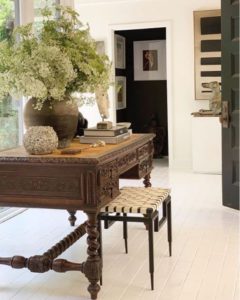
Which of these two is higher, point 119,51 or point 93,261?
Answer: point 119,51

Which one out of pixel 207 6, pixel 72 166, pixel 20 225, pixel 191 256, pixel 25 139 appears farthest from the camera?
pixel 207 6

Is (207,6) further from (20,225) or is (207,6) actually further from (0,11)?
(20,225)

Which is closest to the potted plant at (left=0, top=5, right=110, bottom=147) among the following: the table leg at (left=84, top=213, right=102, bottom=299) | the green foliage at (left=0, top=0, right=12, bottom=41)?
the table leg at (left=84, top=213, right=102, bottom=299)

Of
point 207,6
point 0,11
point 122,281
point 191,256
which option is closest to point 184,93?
point 207,6

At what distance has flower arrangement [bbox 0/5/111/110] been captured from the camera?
2.81 metres

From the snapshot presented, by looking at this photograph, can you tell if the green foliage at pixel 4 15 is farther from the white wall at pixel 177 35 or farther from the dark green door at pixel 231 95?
the white wall at pixel 177 35

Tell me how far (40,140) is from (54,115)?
26 centimetres

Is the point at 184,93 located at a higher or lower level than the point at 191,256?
higher

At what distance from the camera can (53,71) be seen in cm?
284

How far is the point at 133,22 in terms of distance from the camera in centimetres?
756

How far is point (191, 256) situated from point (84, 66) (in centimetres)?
159

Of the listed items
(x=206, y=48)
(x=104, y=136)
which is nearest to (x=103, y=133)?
(x=104, y=136)

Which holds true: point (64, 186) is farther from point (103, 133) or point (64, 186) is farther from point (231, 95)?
point (231, 95)

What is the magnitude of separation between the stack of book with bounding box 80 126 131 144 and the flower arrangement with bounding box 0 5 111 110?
31 cm
